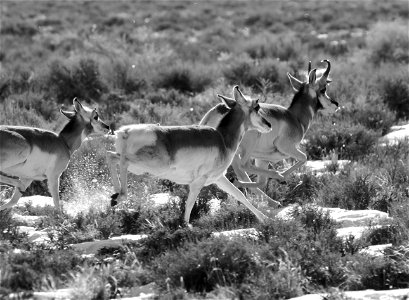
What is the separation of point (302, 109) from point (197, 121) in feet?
15.0

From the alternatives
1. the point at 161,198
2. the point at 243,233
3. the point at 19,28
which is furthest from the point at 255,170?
the point at 19,28

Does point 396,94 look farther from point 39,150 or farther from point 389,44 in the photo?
point 39,150

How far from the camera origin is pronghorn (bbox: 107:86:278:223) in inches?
375

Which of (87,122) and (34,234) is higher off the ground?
(87,122)

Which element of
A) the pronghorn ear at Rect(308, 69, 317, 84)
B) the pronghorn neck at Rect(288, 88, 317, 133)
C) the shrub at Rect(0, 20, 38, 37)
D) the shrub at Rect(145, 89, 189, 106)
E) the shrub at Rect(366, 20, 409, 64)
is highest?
the pronghorn ear at Rect(308, 69, 317, 84)

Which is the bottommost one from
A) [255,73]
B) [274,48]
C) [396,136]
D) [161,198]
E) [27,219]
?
[274,48]

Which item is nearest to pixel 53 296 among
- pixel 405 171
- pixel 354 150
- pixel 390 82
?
pixel 405 171

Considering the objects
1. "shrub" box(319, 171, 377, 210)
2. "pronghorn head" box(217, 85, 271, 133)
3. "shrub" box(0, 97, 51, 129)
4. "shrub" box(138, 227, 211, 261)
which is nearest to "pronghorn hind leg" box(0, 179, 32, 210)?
"shrub" box(138, 227, 211, 261)

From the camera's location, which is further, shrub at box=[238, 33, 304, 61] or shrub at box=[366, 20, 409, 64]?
shrub at box=[238, 33, 304, 61]

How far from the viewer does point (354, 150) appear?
15.4 m

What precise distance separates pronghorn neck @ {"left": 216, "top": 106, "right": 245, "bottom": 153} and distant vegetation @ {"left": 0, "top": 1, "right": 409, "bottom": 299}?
970 millimetres

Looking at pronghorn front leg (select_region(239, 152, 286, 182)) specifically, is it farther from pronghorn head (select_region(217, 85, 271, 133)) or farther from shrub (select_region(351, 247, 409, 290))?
shrub (select_region(351, 247, 409, 290))

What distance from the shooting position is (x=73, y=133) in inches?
460

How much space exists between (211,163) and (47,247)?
221 centimetres
